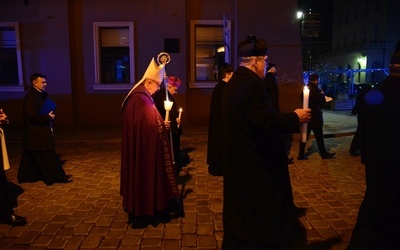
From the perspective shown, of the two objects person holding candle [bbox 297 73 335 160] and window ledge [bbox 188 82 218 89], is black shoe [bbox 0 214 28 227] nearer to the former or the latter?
person holding candle [bbox 297 73 335 160]

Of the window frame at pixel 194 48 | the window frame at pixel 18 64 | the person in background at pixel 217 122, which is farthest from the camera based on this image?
the window frame at pixel 194 48

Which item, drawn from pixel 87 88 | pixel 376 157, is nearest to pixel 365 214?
pixel 376 157

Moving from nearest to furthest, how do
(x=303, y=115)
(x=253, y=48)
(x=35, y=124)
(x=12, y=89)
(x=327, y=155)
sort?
(x=303, y=115) < (x=253, y=48) < (x=35, y=124) < (x=327, y=155) < (x=12, y=89)

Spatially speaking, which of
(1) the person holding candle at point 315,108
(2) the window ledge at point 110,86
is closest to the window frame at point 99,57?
(2) the window ledge at point 110,86

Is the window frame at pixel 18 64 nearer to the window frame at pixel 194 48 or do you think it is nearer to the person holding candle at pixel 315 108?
the window frame at pixel 194 48

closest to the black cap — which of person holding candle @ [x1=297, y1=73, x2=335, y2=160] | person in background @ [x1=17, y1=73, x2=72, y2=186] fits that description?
person in background @ [x1=17, y1=73, x2=72, y2=186]

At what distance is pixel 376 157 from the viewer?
3025 mm

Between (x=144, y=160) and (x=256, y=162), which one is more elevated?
(x=256, y=162)

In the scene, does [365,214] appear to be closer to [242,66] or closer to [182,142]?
[242,66]

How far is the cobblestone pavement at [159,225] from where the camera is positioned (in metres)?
3.99

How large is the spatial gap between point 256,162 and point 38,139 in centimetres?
465

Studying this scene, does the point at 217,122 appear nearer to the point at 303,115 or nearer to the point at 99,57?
the point at 303,115

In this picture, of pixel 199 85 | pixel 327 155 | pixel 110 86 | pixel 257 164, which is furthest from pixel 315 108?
pixel 110 86

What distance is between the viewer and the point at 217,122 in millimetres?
6359
